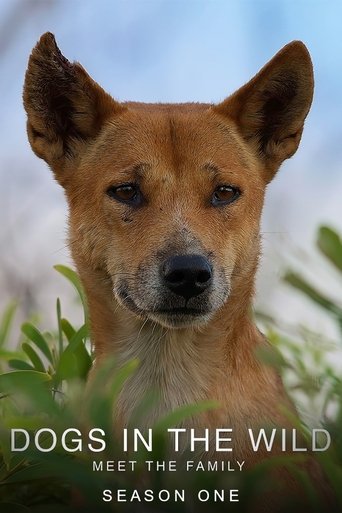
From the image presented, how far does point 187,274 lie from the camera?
12.3 feet

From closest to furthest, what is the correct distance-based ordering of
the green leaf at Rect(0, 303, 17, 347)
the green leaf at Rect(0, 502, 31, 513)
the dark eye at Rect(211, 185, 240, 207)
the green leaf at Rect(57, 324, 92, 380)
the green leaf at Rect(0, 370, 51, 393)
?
1. the green leaf at Rect(0, 370, 51, 393)
2. the green leaf at Rect(0, 502, 31, 513)
3. the green leaf at Rect(57, 324, 92, 380)
4. the green leaf at Rect(0, 303, 17, 347)
5. the dark eye at Rect(211, 185, 240, 207)

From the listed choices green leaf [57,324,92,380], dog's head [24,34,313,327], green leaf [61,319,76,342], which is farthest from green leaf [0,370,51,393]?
green leaf [61,319,76,342]

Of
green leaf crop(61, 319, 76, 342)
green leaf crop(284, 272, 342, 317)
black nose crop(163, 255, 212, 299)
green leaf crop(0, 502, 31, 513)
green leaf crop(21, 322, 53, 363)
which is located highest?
black nose crop(163, 255, 212, 299)

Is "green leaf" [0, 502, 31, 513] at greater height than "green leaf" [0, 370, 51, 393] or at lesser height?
lesser

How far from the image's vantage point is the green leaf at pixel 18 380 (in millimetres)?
1663

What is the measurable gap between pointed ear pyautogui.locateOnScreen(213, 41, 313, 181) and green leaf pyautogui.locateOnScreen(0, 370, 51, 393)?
2.72 metres

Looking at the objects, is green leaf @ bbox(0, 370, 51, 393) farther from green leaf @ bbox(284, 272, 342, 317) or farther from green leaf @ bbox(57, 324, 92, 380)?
green leaf @ bbox(284, 272, 342, 317)

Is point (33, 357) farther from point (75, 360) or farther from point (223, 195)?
point (223, 195)

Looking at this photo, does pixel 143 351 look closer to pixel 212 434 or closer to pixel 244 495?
pixel 212 434

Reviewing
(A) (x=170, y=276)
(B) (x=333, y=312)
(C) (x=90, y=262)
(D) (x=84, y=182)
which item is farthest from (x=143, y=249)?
(B) (x=333, y=312)

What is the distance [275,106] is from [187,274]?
151cm

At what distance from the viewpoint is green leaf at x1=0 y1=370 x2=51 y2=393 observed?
5.46 ft

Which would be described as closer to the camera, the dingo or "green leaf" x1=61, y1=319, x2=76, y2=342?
the dingo

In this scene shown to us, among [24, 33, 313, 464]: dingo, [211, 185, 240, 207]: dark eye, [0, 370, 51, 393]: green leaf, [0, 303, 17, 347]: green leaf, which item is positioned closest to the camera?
[0, 370, 51, 393]: green leaf
